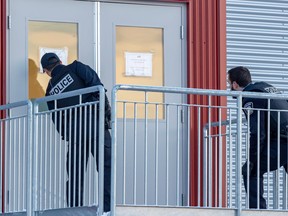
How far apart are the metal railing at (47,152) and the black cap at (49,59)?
611mm

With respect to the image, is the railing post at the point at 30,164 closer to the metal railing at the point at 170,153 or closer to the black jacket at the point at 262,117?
the metal railing at the point at 170,153

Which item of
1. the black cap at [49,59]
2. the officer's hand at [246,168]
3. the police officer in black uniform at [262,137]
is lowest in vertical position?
the officer's hand at [246,168]

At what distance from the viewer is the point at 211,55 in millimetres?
12211

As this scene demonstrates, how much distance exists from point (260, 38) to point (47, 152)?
3.62 meters

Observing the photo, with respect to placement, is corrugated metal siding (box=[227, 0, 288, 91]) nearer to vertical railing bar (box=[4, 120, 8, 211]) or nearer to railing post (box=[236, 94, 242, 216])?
railing post (box=[236, 94, 242, 216])

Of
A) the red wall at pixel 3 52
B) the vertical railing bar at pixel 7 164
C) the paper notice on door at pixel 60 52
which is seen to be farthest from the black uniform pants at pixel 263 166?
the red wall at pixel 3 52

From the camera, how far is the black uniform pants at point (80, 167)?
950 cm

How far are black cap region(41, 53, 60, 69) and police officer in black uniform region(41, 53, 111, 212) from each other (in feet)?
0.88

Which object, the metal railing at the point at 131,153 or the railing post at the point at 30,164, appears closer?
the metal railing at the point at 131,153

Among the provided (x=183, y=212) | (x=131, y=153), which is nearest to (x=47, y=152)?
(x=131, y=153)

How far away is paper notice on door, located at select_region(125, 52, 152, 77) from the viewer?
11.8m

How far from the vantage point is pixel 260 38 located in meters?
12.6

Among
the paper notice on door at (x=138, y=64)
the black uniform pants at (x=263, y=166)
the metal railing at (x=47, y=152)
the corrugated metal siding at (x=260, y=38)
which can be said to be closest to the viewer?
the metal railing at (x=47, y=152)

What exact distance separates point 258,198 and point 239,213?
1.24 ft
